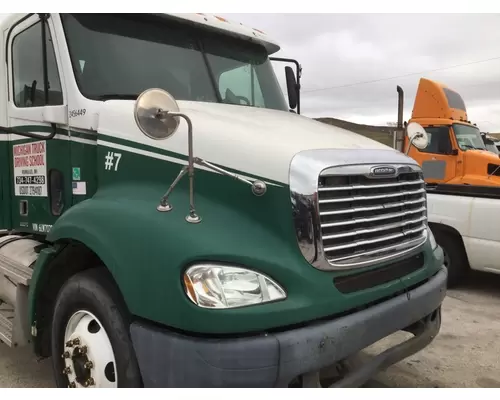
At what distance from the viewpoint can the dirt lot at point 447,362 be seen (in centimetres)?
374

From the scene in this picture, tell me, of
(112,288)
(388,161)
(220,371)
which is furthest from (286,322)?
(388,161)

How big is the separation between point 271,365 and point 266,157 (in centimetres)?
110

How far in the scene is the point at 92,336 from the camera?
2.79 m

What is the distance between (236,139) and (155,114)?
0.53 m

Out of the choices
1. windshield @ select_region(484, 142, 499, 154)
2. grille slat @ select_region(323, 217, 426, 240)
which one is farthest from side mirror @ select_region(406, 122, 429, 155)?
windshield @ select_region(484, 142, 499, 154)

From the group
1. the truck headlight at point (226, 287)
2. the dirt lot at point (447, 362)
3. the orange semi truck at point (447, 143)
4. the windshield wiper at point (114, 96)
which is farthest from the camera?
the orange semi truck at point (447, 143)

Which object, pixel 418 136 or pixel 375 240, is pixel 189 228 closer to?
pixel 375 240

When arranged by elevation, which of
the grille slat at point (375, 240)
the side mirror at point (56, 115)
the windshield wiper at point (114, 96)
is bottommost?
the grille slat at point (375, 240)

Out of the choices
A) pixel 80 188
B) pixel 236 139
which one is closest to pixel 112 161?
pixel 80 188

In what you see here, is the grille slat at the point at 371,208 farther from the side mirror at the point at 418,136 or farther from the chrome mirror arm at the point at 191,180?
the side mirror at the point at 418,136

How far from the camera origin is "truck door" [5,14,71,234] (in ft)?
11.7

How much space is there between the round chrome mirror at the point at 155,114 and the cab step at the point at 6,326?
6.48 feet

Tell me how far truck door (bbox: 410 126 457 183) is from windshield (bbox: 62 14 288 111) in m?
6.07

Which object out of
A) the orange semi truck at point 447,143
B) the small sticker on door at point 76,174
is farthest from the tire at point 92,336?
the orange semi truck at point 447,143
